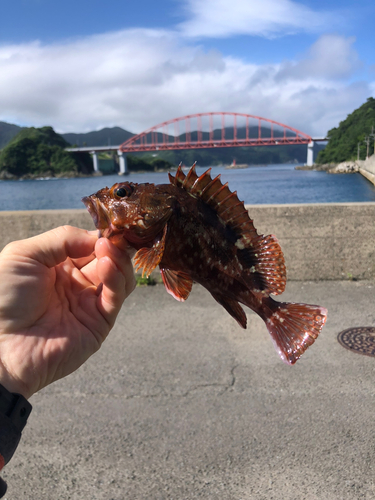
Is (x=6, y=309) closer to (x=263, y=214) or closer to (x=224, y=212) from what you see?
(x=224, y=212)

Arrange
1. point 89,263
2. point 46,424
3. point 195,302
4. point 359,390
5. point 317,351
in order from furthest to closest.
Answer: point 195,302 → point 317,351 → point 359,390 → point 46,424 → point 89,263

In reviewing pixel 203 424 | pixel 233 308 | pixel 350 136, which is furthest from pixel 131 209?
pixel 350 136

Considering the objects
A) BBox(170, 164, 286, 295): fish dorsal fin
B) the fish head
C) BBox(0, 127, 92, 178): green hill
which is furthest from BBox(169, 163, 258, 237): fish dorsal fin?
BBox(0, 127, 92, 178): green hill

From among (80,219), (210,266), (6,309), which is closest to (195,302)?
(80,219)

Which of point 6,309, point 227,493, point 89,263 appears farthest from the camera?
point 227,493

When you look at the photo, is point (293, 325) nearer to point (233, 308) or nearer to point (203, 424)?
point (233, 308)

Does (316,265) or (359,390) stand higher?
(316,265)

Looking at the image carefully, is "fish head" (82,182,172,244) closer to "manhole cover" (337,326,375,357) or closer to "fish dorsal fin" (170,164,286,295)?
"fish dorsal fin" (170,164,286,295)
